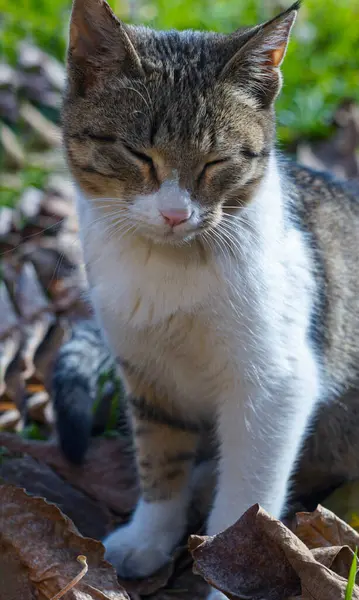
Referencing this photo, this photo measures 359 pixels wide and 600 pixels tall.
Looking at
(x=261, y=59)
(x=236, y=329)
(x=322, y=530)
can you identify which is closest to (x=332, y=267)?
(x=236, y=329)

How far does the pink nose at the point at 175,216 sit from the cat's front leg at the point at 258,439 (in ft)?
1.53

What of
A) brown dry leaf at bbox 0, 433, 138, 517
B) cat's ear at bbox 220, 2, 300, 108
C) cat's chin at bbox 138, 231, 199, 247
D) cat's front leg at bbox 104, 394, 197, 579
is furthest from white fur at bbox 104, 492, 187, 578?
cat's ear at bbox 220, 2, 300, 108

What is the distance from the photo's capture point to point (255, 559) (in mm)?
1847

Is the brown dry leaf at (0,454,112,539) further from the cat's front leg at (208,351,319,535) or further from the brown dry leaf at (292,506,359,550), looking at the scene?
the brown dry leaf at (292,506,359,550)

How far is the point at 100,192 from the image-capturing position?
80.7 inches

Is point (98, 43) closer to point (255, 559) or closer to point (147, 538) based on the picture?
point (255, 559)

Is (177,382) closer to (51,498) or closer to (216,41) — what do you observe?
(51,498)

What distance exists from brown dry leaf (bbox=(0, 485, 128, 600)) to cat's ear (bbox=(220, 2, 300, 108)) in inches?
44.4

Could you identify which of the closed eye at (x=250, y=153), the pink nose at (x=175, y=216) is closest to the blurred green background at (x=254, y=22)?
the closed eye at (x=250, y=153)

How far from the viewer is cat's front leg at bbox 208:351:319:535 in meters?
2.12

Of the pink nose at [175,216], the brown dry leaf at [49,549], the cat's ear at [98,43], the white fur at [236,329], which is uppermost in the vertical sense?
the cat's ear at [98,43]

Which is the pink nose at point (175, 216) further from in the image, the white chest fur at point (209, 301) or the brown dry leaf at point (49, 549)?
the brown dry leaf at point (49, 549)

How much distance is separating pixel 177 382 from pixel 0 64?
290cm

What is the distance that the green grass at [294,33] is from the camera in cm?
452
